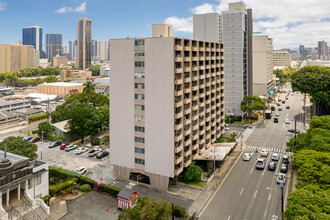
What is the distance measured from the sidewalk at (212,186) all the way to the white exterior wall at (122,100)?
51.0 ft

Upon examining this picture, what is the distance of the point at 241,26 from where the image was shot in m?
107

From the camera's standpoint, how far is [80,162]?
6838 cm

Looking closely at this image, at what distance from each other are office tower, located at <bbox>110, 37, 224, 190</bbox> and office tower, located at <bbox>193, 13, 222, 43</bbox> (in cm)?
6541

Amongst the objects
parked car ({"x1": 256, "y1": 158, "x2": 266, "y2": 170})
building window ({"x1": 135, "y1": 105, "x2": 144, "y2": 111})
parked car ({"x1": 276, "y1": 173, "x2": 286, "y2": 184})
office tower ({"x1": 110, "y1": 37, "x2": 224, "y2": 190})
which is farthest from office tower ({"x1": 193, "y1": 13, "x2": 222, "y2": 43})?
building window ({"x1": 135, "y1": 105, "x2": 144, "y2": 111})

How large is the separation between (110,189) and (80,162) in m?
20.8

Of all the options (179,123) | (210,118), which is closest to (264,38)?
(210,118)

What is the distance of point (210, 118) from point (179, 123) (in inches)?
745

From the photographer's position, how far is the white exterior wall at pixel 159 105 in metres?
49.2

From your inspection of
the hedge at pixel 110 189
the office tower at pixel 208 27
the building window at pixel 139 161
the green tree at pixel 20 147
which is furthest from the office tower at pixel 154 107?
the office tower at pixel 208 27

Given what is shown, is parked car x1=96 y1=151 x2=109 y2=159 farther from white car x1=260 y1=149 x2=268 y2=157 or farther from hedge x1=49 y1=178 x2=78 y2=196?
white car x1=260 y1=149 x2=268 y2=157

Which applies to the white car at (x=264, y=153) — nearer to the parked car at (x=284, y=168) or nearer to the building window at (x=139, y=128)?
the parked car at (x=284, y=168)

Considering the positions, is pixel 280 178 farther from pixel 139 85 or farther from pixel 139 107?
pixel 139 85

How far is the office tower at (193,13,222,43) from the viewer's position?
119 meters

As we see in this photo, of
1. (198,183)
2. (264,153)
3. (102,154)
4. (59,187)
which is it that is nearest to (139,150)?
(198,183)
